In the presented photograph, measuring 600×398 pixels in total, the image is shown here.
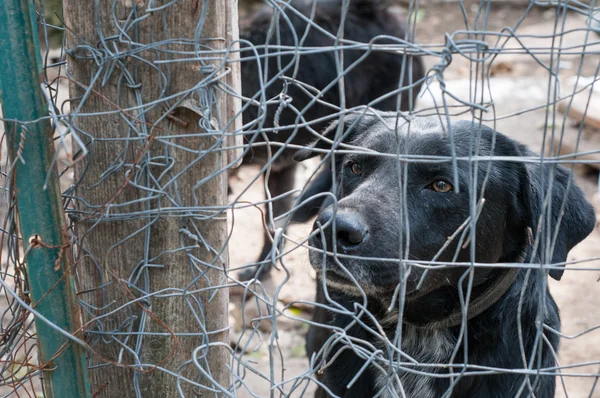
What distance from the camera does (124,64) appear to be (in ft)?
5.98

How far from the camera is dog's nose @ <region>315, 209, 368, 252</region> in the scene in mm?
2043

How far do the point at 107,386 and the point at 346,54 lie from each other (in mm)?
3622

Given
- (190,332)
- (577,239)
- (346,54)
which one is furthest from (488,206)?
(346,54)

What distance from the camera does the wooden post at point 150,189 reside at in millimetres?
1802

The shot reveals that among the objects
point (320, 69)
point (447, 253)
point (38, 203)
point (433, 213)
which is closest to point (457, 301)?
point (447, 253)

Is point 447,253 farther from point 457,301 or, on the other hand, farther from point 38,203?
point 38,203

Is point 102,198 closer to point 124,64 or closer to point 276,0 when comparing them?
point 124,64

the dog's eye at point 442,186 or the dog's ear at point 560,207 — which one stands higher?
the dog's eye at point 442,186

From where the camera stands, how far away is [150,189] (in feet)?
6.15

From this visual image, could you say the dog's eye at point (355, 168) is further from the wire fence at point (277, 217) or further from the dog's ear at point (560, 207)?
the dog's ear at point (560, 207)

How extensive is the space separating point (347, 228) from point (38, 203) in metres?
0.93

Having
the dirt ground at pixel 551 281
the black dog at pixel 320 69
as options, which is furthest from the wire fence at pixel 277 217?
the black dog at pixel 320 69

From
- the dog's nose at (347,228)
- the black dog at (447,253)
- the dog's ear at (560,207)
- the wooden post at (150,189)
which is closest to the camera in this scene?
the wooden post at (150,189)

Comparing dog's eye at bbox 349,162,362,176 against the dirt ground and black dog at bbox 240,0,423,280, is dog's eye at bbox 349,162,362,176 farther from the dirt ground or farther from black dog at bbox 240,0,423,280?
black dog at bbox 240,0,423,280
